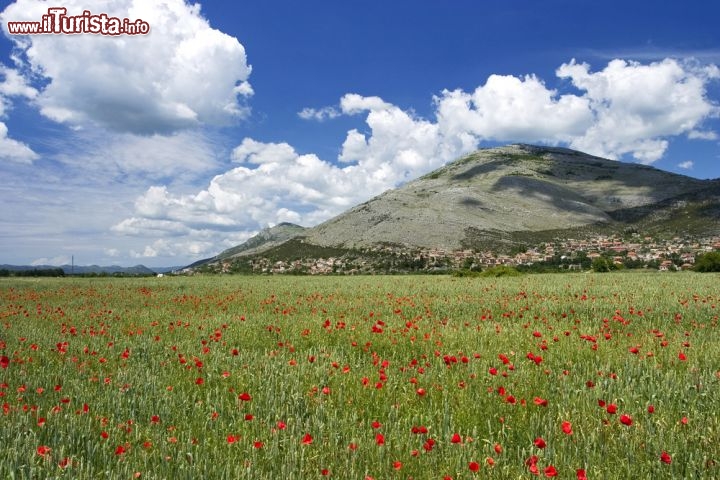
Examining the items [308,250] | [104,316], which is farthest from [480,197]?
[104,316]

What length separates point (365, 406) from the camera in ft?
16.2

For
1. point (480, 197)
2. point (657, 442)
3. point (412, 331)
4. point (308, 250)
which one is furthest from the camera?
point (480, 197)

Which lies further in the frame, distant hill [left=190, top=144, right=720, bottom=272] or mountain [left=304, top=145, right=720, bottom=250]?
mountain [left=304, top=145, right=720, bottom=250]

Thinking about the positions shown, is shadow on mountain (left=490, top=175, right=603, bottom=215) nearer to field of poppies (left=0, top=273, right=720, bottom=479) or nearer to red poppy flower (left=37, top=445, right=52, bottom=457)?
field of poppies (left=0, top=273, right=720, bottom=479)

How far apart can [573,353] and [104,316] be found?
39.3 ft

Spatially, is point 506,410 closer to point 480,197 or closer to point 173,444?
point 173,444

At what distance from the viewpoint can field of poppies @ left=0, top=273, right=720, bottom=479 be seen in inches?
132

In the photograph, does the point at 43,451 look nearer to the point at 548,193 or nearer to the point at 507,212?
the point at 507,212

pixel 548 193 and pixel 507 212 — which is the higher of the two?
pixel 548 193

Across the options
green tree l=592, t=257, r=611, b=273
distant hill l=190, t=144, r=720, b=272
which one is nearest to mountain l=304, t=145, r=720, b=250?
distant hill l=190, t=144, r=720, b=272

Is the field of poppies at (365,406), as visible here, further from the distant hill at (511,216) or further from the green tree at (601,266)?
the distant hill at (511,216)

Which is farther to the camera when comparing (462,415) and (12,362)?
(12,362)

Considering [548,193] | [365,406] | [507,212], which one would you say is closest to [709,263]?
[365,406]

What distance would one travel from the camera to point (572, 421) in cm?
414
